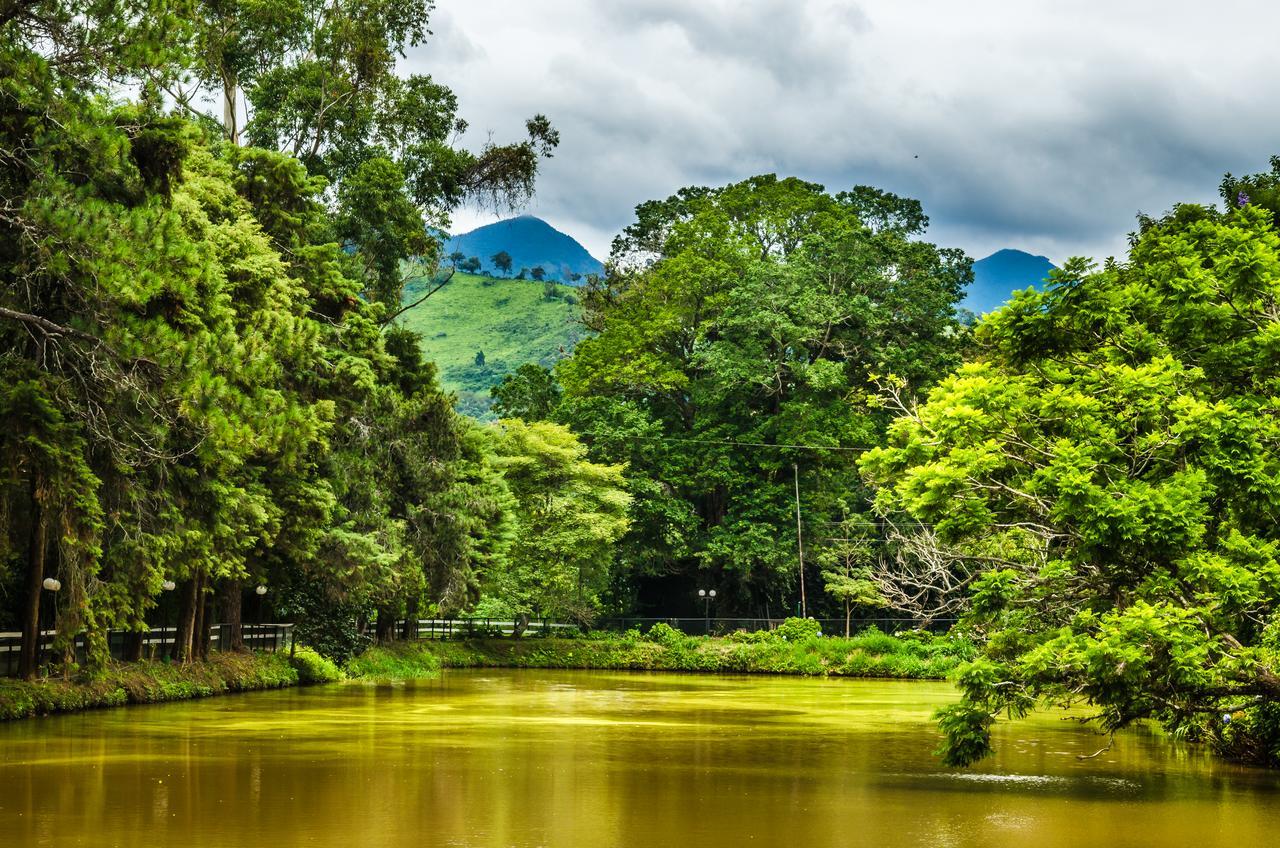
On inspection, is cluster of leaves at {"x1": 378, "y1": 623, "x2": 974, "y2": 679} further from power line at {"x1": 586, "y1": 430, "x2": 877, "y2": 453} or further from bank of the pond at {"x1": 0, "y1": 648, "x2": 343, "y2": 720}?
power line at {"x1": 586, "y1": 430, "x2": 877, "y2": 453}

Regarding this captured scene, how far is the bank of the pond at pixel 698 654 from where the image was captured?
4078 centimetres

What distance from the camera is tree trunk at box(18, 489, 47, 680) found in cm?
2127

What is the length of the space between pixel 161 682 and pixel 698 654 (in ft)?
73.4

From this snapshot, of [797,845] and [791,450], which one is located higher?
[791,450]

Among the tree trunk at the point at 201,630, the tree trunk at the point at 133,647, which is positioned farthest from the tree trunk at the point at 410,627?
the tree trunk at the point at 133,647

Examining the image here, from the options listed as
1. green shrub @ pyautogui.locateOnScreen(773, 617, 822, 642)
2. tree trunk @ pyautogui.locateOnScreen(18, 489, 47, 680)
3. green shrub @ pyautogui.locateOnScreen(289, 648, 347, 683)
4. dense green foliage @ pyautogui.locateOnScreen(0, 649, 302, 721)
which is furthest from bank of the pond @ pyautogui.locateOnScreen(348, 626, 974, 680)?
tree trunk @ pyautogui.locateOnScreen(18, 489, 47, 680)

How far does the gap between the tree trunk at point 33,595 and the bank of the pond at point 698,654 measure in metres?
15.2

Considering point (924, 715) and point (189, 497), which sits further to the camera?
point (924, 715)

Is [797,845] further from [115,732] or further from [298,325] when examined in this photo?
[298,325]

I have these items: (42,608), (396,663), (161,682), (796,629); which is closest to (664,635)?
(796,629)

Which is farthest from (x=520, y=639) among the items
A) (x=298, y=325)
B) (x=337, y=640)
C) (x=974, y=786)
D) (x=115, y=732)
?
(x=974, y=786)

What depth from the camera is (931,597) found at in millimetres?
50781

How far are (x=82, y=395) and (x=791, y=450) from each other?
1259 inches

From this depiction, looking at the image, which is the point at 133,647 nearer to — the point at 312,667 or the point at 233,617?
the point at 233,617
